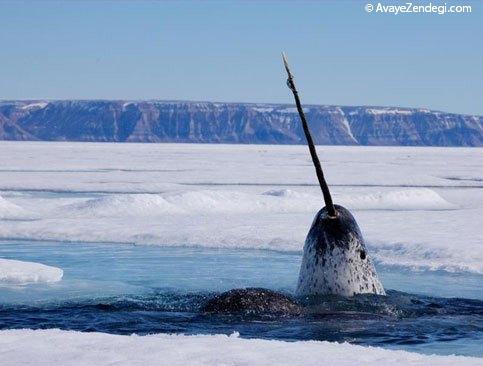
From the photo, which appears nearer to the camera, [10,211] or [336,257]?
[336,257]

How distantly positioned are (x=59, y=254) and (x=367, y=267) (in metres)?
5.98

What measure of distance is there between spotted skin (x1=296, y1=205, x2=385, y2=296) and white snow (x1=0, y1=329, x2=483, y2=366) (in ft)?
5.46

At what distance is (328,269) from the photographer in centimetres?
726

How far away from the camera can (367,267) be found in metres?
7.35

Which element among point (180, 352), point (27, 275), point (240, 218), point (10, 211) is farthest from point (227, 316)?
point (10, 211)

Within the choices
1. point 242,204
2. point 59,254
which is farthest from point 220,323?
point 242,204

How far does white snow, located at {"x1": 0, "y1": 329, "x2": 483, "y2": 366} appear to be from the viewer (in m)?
4.93

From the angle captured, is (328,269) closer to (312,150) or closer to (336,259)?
(336,259)

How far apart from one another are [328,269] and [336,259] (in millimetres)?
95

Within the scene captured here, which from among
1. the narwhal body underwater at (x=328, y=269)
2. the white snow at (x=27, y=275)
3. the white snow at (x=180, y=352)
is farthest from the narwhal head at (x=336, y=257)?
the white snow at (x=27, y=275)

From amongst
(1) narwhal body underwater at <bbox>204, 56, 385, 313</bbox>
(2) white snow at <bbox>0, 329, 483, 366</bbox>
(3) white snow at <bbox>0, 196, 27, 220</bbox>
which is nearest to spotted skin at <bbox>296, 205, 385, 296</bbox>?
(1) narwhal body underwater at <bbox>204, 56, 385, 313</bbox>

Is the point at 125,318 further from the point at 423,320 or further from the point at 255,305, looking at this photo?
the point at 423,320

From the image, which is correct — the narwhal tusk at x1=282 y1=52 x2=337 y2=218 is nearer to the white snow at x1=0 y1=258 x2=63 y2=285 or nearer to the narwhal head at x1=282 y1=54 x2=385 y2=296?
the narwhal head at x1=282 y1=54 x2=385 y2=296

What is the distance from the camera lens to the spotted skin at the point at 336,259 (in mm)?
7219
